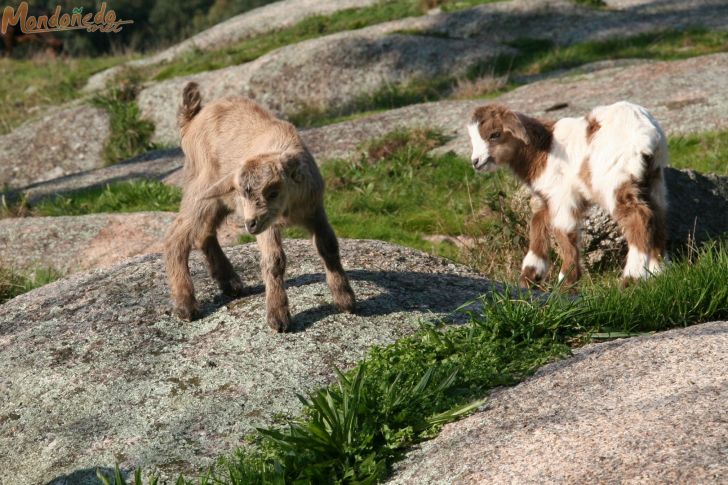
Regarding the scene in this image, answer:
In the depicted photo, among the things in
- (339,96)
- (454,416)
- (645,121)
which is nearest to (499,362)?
(454,416)

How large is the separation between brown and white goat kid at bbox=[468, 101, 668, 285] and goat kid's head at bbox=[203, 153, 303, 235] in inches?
121

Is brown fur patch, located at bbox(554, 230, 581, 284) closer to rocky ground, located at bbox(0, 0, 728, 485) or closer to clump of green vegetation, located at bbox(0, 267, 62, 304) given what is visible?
rocky ground, located at bbox(0, 0, 728, 485)

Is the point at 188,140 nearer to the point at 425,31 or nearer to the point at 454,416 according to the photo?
the point at 454,416

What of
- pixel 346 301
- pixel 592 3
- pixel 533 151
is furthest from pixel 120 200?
pixel 592 3

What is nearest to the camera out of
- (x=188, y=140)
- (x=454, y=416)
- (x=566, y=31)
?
(x=454, y=416)

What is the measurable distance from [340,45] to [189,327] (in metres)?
16.4

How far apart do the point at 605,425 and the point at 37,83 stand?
2644 centimetres

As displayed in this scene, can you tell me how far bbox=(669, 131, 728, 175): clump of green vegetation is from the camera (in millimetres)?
13969

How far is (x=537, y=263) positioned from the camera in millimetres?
10742

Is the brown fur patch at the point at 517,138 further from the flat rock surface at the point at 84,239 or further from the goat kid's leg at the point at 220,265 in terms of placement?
the flat rock surface at the point at 84,239

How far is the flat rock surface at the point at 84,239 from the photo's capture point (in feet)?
41.6

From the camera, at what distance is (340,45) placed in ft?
78.1

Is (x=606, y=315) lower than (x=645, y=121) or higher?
lower

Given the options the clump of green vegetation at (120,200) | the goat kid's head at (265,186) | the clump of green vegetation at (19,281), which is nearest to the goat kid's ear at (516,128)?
the goat kid's head at (265,186)
